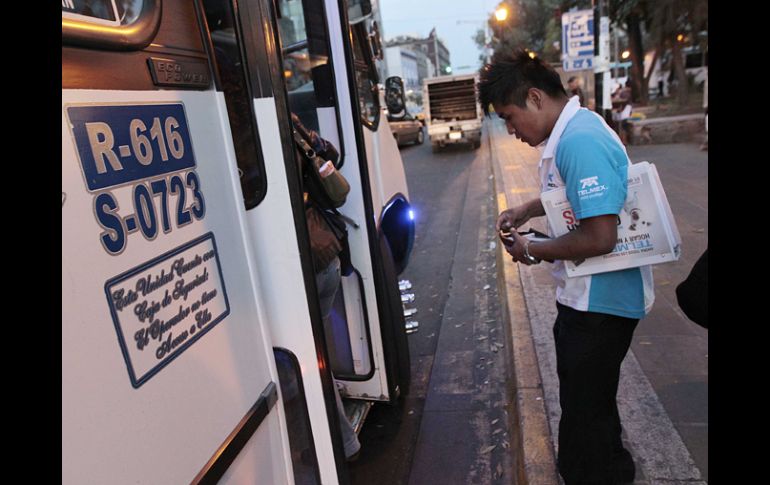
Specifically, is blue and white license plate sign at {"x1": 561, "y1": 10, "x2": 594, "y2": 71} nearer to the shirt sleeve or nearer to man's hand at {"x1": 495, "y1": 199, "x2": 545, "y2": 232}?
man's hand at {"x1": 495, "y1": 199, "x2": 545, "y2": 232}

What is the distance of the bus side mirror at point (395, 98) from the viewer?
3963 millimetres

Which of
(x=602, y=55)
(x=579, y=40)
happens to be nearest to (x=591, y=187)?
(x=602, y=55)

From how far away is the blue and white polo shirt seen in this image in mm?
1810

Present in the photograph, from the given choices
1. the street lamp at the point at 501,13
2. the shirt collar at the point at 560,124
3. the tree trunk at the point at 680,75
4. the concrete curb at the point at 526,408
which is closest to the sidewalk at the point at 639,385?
the concrete curb at the point at 526,408

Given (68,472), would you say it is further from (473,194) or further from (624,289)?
(473,194)

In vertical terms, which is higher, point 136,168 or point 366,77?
point 366,77

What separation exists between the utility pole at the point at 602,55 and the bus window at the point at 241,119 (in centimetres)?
1097

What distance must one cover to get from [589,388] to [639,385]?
1.40 m

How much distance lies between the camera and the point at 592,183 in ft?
5.94

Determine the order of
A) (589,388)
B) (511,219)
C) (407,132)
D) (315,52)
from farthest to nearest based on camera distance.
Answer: (407,132) < (315,52) < (511,219) < (589,388)

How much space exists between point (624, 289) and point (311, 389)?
127cm

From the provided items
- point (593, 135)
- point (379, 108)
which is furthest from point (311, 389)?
point (379, 108)

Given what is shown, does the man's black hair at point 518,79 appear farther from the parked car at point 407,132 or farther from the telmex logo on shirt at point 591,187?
the parked car at point 407,132

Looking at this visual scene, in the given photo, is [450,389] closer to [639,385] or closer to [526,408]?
[526,408]
